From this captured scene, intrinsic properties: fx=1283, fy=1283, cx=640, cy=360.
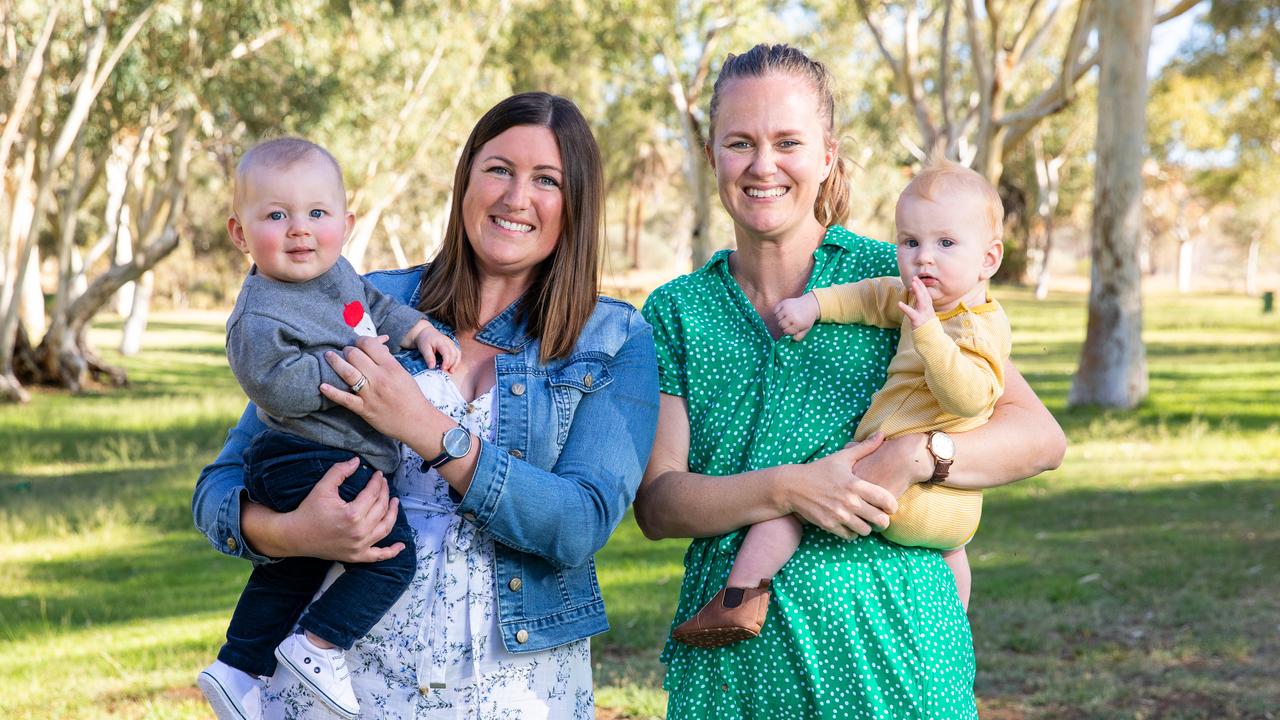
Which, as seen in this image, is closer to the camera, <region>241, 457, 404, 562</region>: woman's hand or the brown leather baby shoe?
<region>241, 457, 404, 562</region>: woman's hand

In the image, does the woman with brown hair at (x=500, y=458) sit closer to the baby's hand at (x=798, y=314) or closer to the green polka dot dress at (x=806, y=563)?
the green polka dot dress at (x=806, y=563)

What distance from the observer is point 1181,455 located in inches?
474

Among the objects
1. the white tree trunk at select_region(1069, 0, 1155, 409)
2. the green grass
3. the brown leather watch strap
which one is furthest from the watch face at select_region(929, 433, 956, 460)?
the white tree trunk at select_region(1069, 0, 1155, 409)

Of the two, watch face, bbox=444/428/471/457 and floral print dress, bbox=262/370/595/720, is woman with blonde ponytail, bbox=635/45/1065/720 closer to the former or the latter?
floral print dress, bbox=262/370/595/720

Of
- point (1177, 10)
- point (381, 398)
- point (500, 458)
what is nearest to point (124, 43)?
point (1177, 10)

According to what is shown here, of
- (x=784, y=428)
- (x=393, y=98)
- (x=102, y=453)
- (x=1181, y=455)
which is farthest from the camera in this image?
(x=393, y=98)

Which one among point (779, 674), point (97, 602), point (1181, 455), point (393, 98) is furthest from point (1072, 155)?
point (779, 674)

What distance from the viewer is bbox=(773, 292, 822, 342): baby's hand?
2.76m

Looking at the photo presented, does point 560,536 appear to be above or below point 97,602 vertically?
above

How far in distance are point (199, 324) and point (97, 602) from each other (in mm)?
38916

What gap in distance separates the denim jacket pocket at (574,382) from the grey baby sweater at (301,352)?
1.18 ft

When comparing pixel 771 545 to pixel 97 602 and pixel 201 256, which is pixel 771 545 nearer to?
pixel 97 602

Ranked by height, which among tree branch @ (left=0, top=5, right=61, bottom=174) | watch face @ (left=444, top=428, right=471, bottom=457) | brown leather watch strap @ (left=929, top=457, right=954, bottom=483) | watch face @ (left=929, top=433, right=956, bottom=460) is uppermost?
tree branch @ (left=0, top=5, right=61, bottom=174)

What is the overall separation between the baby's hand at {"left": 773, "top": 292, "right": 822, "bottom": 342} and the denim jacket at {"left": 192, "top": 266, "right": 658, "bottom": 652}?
320mm
